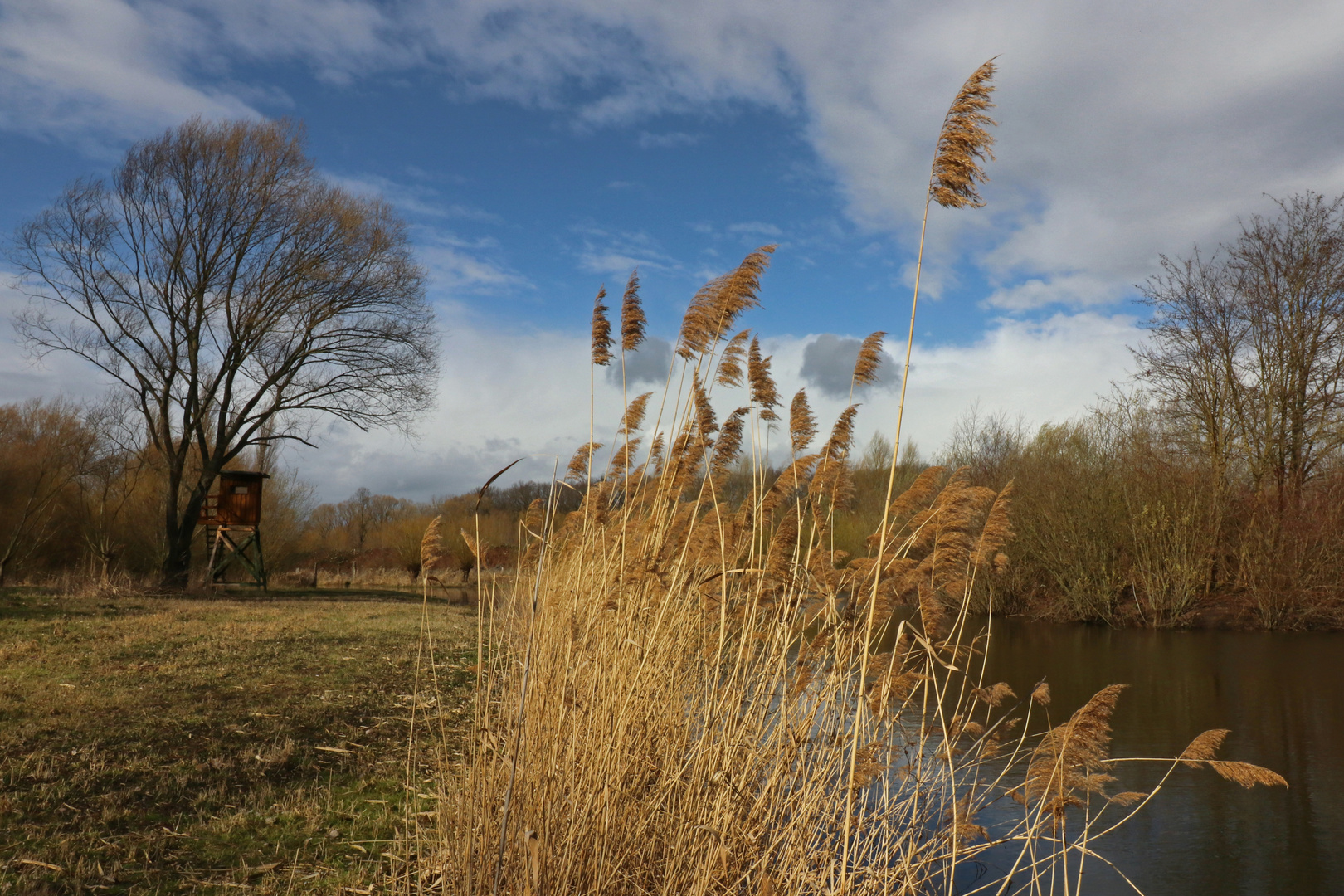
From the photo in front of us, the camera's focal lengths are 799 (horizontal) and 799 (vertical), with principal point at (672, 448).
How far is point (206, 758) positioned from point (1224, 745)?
7429 millimetres

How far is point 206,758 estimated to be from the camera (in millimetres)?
3834

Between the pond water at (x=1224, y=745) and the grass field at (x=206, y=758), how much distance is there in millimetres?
3714

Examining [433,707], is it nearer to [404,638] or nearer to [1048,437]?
[404,638]

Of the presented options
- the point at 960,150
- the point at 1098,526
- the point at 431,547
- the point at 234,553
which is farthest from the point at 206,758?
the point at 1098,526

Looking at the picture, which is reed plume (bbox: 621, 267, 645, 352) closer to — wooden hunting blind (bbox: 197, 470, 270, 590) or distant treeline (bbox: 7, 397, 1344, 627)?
distant treeline (bbox: 7, 397, 1344, 627)

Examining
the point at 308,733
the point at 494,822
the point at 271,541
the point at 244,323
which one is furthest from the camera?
the point at 271,541

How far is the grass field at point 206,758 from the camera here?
2760 mm

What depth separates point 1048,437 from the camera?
2097 cm

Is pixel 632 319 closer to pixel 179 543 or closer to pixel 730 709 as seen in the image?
pixel 730 709

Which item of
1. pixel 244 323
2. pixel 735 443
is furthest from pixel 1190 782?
Result: pixel 244 323

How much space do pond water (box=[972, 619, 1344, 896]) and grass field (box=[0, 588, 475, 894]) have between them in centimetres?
371

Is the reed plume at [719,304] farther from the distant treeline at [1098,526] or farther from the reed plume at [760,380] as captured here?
the distant treeline at [1098,526]

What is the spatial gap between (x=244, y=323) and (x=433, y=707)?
41.6 ft

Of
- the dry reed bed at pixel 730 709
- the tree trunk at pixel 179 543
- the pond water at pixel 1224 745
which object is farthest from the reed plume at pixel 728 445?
the tree trunk at pixel 179 543
